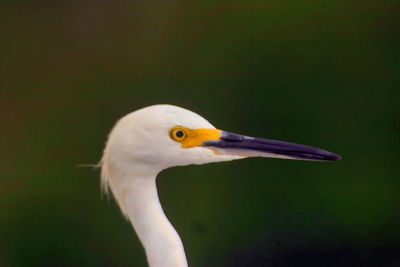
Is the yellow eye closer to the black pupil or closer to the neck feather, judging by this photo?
the black pupil

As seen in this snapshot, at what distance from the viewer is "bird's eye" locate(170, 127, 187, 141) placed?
40.9 inches

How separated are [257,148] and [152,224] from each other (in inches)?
11.4

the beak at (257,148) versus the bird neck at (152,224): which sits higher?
the beak at (257,148)

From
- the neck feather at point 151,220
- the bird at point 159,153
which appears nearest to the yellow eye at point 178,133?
the bird at point 159,153

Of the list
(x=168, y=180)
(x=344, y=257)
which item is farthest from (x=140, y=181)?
(x=344, y=257)

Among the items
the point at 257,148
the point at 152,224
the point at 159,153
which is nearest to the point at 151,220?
the point at 152,224

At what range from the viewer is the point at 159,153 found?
105 cm

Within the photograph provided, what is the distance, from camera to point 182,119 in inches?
40.9

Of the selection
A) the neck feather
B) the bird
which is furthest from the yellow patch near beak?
the neck feather

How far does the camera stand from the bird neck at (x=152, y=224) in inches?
42.2

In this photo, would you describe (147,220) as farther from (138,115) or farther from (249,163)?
(249,163)

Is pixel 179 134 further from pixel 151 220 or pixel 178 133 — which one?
pixel 151 220

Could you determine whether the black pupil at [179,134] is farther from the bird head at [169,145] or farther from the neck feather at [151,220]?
the neck feather at [151,220]

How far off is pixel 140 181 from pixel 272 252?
4.85ft
